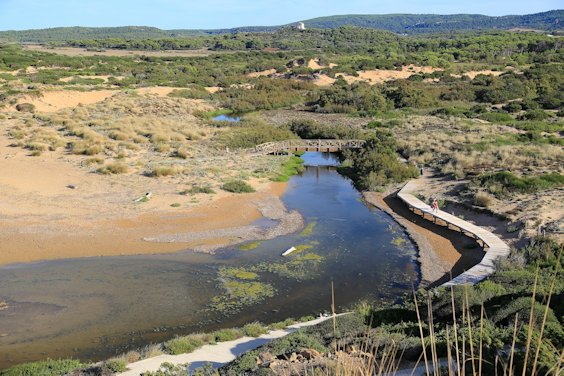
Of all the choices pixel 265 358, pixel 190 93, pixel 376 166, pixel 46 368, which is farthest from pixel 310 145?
pixel 265 358

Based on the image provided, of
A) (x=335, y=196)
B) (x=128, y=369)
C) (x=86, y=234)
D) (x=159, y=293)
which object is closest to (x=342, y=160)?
(x=335, y=196)

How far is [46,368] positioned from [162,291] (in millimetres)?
5426

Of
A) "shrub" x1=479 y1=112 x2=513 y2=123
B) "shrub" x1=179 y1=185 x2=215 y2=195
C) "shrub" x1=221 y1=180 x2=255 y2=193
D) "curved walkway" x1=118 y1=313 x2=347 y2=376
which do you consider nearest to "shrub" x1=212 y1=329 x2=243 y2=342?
"curved walkway" x1=118 y1=313 x2=347 y2=376

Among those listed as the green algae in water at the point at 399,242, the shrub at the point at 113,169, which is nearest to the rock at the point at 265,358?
the green algae in water at the point at 399,242

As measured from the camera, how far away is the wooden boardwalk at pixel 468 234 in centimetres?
1670

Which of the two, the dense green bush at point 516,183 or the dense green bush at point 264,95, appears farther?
the dense green bush at point 264,95

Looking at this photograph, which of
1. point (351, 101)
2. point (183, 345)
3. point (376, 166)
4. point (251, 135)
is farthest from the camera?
point (351, 101)

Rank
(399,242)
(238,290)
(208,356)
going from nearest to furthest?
(208,356)
(238,290)
(399,242)

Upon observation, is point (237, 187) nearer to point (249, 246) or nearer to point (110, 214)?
point (110, 214)

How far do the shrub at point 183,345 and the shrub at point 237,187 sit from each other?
49.7 feet

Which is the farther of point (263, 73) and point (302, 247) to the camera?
point (263, 73)

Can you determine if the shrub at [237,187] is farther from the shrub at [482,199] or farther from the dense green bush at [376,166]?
the shrub at [482,199]

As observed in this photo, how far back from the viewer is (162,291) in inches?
672

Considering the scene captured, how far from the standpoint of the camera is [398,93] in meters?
57.4
